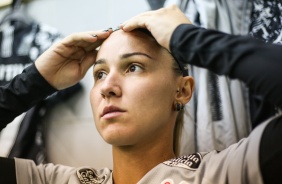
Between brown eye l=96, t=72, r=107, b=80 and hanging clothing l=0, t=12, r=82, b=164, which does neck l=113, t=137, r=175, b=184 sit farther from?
hanging clothing l=0, t=12, r=82, b=164

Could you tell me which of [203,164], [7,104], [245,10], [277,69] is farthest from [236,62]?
[7,104]

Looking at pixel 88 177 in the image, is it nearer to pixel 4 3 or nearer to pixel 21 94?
pixel 21 94

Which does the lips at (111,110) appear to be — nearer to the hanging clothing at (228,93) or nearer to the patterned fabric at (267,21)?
the hanging clothing at (228,93)

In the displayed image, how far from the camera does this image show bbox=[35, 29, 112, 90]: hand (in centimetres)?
111

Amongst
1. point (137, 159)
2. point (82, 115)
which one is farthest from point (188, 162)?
point (82, 115)

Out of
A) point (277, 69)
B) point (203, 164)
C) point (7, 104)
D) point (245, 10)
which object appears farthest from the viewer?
point (245, 10)

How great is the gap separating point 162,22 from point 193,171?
1.24 feet

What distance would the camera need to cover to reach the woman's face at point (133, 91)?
0.91 meters

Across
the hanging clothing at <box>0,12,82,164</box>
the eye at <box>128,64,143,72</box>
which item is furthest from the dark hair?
the hanging clothing at <box>0,12,82,164</box>

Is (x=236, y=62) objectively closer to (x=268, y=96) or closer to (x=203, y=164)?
(x=268, y=96)

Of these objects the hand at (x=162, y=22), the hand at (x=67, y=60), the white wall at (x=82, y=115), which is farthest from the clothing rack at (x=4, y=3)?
the hand at (x=162, y=22)

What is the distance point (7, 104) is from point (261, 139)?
776 millimetres

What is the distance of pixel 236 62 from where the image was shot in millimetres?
679

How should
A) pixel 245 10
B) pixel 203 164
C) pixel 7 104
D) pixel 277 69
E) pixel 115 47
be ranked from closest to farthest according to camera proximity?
pixel 277 69, pixel 203 164, pixel 115 47, pixel 7 104, pixel 245 10
